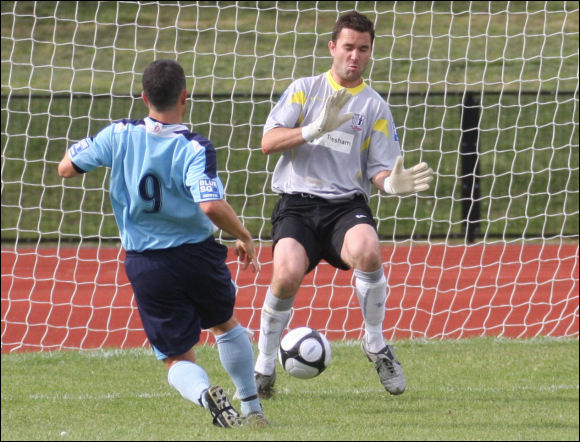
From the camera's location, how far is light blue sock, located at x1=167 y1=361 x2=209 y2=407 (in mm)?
4855

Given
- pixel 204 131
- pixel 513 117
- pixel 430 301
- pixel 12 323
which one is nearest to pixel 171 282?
pixel 12 323

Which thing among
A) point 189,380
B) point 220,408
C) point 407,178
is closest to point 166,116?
point 189,380

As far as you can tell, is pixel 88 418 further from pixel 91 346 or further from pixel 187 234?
pixel 91 346

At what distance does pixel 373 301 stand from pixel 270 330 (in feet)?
1.95

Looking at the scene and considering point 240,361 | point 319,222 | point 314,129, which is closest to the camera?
point 240,361

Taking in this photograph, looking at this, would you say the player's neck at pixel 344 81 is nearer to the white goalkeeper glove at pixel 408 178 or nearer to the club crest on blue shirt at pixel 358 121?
the club crest on blue shirt at pixel 358 121

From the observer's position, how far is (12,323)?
30.3 ft

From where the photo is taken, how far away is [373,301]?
6.25 metres

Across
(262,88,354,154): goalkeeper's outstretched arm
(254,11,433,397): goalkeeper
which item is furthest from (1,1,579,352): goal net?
(262,88,354,154): goalkeeper's outstretched arm

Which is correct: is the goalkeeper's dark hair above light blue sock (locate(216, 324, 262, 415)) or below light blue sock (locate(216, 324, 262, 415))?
above

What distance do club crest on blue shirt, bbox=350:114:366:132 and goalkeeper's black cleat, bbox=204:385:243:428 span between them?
77.4 inches

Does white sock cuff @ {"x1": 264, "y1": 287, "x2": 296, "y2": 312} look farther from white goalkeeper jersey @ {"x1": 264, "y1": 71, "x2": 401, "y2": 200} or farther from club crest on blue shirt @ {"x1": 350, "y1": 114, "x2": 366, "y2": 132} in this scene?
club crest on blue shirt @ {"x1": 350, "y1": 114, "x2": 366, "y2": 132}

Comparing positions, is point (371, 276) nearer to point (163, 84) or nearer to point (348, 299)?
point (163, 84)

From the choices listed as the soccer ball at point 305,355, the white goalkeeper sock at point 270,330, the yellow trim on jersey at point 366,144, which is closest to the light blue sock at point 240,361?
the soccer ball at point 305,355
